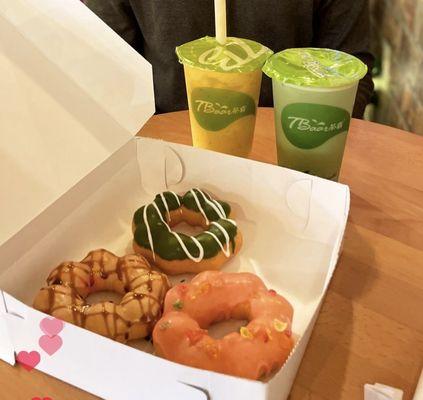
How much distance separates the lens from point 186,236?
0.96 m

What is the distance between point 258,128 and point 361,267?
435mm

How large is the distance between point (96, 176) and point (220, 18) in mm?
323

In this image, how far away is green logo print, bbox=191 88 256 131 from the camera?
40.4 inches

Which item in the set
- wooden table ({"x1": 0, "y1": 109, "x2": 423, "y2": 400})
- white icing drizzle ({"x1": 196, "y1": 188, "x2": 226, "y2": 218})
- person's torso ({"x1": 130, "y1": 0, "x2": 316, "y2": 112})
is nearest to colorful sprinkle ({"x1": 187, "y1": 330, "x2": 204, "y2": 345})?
wooden table ({"x1": 0, "y1": 109, "x2": 423, "y2": 400})

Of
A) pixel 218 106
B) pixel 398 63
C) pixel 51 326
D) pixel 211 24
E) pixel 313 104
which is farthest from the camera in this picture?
pixel 398 63

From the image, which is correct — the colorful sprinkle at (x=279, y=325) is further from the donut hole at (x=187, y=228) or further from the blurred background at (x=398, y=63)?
the blurred background at (x=398, y=63)

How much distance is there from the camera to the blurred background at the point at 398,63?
62.8 inches

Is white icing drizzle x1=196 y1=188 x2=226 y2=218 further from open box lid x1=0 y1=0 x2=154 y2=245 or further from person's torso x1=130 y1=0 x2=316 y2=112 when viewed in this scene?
person's torso x1=130 y1=0 x2=316 y2=112

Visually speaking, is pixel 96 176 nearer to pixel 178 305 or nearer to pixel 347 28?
pixel 178 305

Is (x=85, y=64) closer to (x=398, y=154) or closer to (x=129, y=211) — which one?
(x=129, y=211)

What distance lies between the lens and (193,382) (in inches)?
24.7

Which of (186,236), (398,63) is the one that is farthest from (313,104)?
(398,63)

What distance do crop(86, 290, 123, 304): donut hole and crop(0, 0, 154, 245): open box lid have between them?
0.47 ft

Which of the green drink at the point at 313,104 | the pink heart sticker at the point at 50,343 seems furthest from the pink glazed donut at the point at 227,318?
the green drink at the point at 313,104
